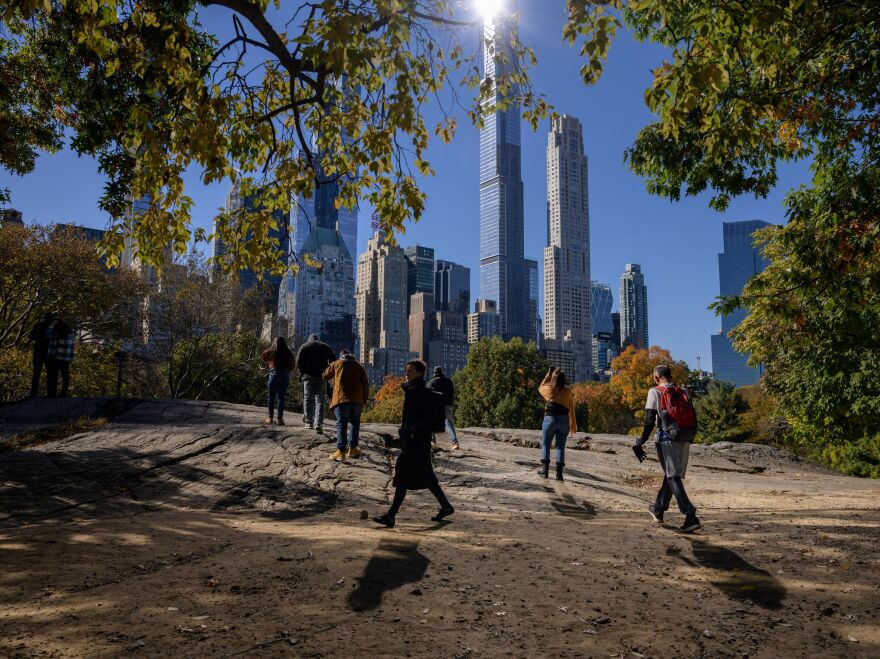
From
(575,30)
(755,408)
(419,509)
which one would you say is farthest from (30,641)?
(755,408)

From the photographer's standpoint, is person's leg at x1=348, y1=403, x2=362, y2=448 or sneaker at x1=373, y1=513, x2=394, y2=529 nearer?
sneaker at x1=373, y1=513, x2=394, y2=529

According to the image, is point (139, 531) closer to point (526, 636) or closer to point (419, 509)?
point (419, 509)

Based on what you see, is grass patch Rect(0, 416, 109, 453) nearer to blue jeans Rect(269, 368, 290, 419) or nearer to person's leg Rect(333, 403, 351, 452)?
blue jeans Rect(269, 368, 290, 419)

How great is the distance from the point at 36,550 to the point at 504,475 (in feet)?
23.9

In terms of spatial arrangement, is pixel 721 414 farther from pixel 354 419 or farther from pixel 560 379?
pixel 354 419

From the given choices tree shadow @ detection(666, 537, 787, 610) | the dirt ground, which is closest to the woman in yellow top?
the dirt ground

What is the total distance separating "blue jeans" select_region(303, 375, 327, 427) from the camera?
37.4ft

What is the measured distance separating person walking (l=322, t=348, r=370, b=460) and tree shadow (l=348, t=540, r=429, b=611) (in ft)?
13.7

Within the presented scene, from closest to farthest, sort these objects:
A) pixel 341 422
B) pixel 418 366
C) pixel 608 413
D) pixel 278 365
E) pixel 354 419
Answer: pixel 418 366
pixel 341 422
pixel 354 419
pixel 278 365
pixel 608 413

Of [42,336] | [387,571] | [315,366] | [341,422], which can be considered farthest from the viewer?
[42,336]

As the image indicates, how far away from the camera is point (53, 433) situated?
35.9 ft

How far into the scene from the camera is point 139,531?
20.5 ft

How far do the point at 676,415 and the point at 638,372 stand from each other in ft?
175

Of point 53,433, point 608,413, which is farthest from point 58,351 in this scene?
point 608,413
